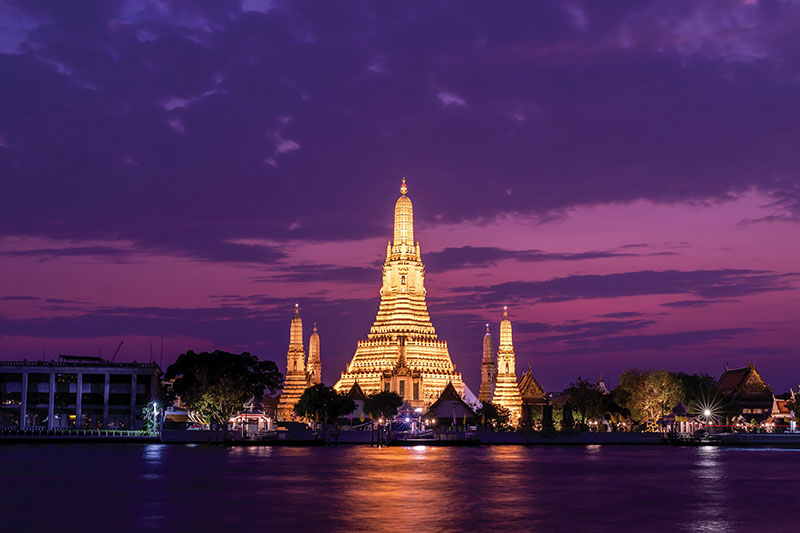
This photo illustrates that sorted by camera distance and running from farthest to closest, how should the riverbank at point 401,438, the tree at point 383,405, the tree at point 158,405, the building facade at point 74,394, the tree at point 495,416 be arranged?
the tree at point 495,416 < the building facade at point 74,394 < the tree at point 383,405 < the tree at point 158,405 < the riverbank at point 401,438

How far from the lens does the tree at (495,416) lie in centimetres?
14450

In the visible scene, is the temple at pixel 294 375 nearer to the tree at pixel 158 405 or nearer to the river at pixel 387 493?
the tree at pixel 158 405

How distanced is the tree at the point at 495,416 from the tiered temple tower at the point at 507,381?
2.09m

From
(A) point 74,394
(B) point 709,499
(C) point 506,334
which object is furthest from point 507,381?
(B) point 709,499

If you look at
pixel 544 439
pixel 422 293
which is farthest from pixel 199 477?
pixel 422 293

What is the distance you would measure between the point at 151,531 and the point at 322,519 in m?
7.94

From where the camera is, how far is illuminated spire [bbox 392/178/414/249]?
162000 millimetres

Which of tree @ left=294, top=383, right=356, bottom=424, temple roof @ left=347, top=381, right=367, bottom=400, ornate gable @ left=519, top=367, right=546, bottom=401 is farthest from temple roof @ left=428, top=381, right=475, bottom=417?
ornate gable @ left=519, top=367, right=546, bottom=401

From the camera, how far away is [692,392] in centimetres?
15325

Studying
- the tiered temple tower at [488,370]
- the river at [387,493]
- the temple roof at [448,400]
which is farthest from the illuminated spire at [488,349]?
the river at [387,493]

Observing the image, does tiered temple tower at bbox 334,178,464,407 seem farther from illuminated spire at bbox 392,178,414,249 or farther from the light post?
the light post

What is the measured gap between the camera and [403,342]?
509 feet

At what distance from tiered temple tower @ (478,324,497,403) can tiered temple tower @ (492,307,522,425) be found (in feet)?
51.7

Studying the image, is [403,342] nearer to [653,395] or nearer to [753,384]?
[653,395]
